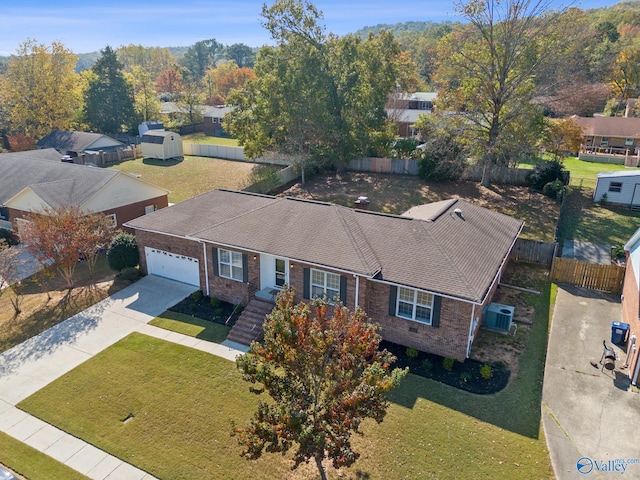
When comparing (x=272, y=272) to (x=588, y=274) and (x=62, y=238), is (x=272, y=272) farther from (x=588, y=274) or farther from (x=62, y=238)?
(x=588, y=274)

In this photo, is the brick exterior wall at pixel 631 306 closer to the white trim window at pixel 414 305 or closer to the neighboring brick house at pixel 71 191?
the white trim window at pixel 414 305

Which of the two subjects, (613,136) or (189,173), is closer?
(189,173)

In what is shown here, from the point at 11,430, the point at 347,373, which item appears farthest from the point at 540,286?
the point at 11,430

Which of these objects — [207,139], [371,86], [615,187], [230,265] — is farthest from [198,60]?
[230,265]

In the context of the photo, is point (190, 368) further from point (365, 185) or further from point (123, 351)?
point (365, 185)

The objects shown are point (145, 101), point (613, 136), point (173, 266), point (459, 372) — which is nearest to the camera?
point (459, 372)

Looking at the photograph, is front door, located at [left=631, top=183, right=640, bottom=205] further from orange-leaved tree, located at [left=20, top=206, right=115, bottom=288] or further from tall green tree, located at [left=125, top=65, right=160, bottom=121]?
tall green tree, located at [left=125, top=65, right=160, bottom=121]
